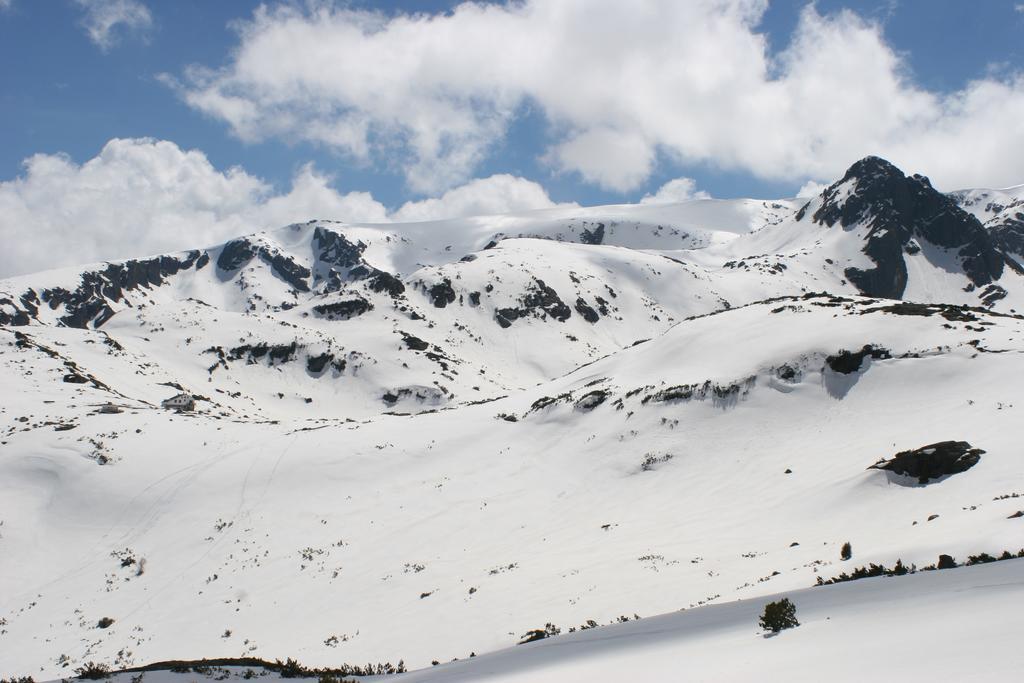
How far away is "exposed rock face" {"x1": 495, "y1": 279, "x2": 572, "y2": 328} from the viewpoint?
112562 millimetres


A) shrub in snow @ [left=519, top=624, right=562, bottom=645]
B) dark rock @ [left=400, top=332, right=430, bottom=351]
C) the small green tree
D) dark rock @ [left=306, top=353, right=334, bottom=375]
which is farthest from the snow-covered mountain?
dark rock @ [left=400, top=332, right=430, bottom=351]

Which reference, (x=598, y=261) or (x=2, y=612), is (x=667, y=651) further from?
(x=598, y=261)

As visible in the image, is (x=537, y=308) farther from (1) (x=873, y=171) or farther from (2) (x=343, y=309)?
(1) (x=873, y=171)

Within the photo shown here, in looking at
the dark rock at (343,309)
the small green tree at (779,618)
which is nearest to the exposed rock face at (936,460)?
the small green tree at (779,618)

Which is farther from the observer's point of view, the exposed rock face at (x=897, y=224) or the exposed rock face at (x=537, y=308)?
the exposed rock face at (x=897, y=224)

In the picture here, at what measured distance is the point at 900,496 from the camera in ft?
63.2

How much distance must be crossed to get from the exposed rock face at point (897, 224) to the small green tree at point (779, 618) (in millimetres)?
148148

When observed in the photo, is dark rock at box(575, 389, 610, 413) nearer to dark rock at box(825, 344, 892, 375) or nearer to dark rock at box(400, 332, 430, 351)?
dark rock at box(825, 344, 892, 375)

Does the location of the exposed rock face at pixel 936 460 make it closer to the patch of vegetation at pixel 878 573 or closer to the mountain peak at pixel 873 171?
the patch of vegetation at pixel 878 573

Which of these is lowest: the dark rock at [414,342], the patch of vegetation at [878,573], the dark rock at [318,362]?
the patch of vegetation at [878,573]

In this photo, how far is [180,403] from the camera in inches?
2452

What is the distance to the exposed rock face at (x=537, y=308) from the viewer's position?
113 m

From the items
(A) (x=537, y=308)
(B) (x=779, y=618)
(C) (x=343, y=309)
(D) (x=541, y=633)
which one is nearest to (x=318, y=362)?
(C) (x=343, y=309)

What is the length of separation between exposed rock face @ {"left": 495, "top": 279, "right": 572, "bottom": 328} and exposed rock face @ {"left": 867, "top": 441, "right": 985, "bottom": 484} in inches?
3601
